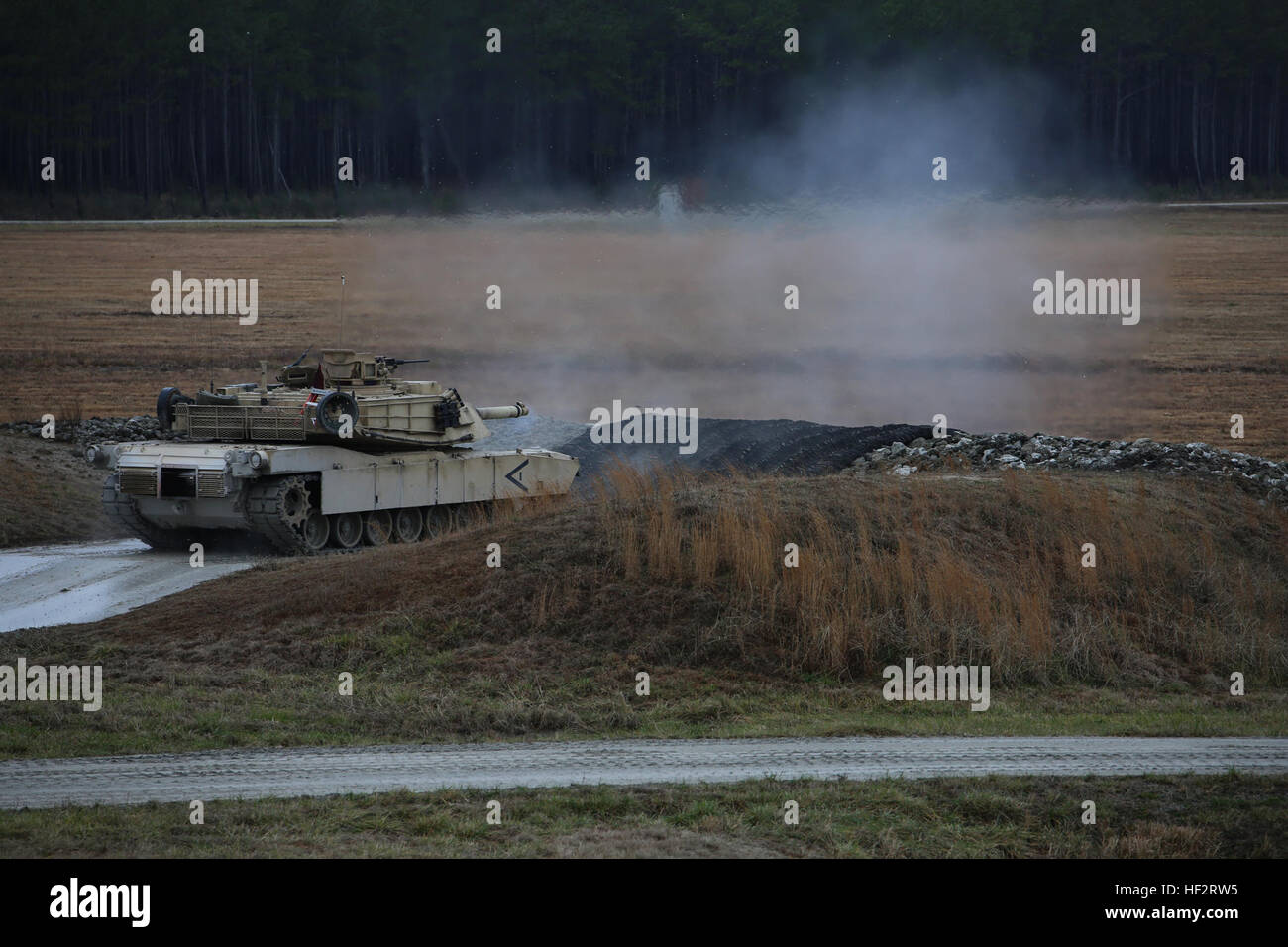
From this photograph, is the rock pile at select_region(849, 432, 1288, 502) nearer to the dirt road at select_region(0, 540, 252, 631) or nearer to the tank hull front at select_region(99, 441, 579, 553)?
the tank hull front at select_region(99, 441, 579, 553)

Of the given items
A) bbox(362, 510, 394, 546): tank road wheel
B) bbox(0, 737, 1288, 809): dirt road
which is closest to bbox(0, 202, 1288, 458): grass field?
bbox(362, 510, 394, 546): tank road wheel

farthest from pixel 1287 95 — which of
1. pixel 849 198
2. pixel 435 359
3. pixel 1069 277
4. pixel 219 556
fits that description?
pixel 219 556

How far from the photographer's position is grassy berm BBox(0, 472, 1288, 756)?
1158cm

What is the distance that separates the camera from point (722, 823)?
27.8 feet

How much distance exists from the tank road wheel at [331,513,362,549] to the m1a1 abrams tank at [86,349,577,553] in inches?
0.8

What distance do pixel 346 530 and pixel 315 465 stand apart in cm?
125

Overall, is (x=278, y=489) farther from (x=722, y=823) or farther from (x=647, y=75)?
(x=647, y=75)

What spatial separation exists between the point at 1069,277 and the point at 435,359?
14.2 meters

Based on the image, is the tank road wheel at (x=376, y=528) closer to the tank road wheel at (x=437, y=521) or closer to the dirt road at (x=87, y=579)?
the tank road wheel at (x=437, y=521)

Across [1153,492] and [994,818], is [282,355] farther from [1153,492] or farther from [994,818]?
[994,818]

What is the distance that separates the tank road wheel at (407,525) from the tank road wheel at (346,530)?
71 cm

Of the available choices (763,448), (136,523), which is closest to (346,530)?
(136,523)

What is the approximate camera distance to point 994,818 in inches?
344
